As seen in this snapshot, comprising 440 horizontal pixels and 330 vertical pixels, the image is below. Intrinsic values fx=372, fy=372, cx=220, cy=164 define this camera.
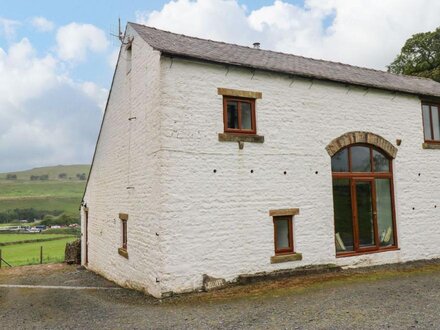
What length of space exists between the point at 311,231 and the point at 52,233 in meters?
60.5

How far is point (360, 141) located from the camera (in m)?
11.8

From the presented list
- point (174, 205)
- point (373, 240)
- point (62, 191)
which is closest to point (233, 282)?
point (174, 205)

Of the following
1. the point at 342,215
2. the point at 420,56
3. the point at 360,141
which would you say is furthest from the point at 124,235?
the point at 420,56

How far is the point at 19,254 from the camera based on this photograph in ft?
133

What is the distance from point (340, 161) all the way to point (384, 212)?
7.91 feet

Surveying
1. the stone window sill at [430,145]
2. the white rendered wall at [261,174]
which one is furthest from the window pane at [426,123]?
the white rendered wall at [261,174]

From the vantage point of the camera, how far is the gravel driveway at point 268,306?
6.67 meters

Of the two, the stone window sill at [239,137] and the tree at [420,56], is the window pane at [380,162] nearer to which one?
the stone window sill at [239,137]

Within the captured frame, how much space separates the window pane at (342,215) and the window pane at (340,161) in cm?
35

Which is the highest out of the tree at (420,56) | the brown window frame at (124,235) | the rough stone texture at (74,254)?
the tree at (420,56)

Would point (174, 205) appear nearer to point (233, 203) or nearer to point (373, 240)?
point (233, 203)

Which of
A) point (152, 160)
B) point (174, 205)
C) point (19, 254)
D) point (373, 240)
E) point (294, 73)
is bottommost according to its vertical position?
point (19, 254)

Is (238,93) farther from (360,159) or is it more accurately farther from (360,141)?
(360,159)

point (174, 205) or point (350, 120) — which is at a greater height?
point (350, 120)
